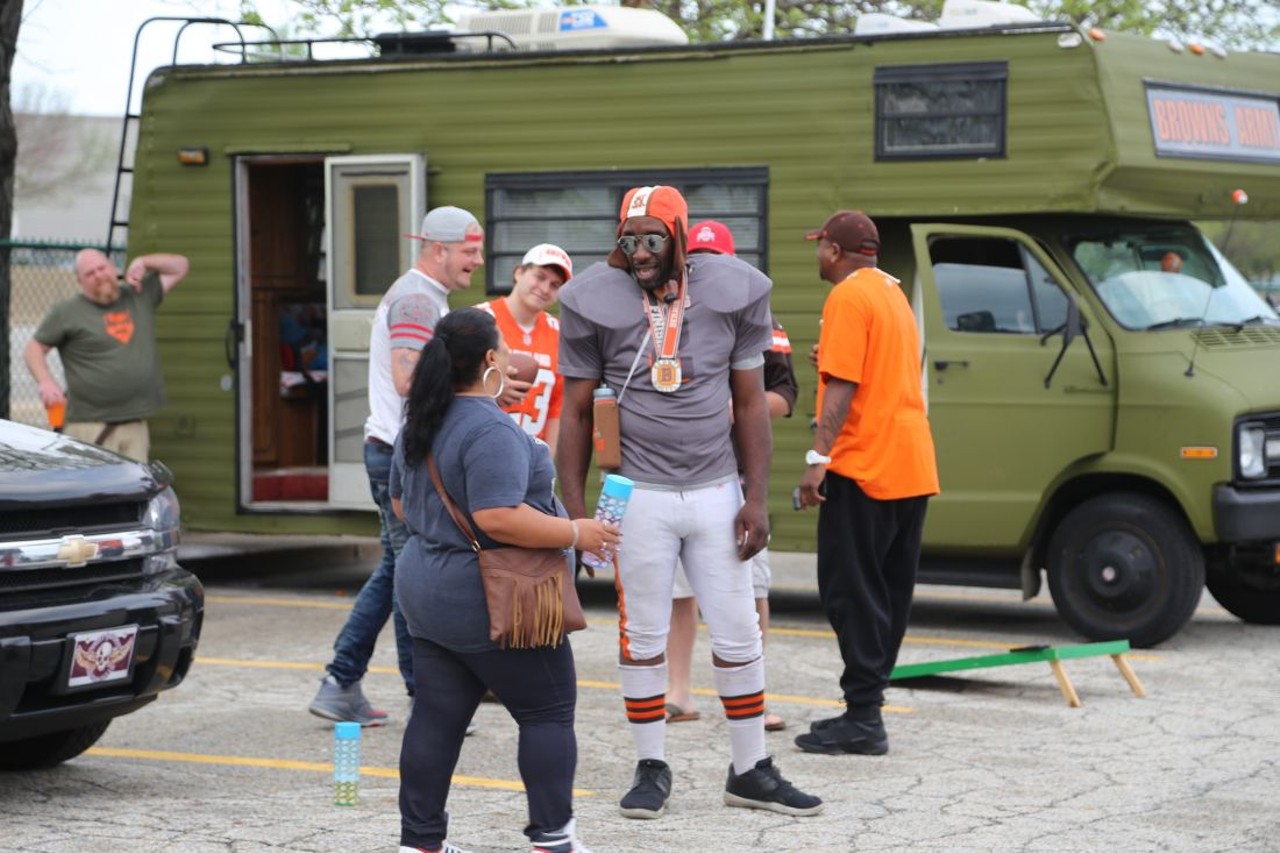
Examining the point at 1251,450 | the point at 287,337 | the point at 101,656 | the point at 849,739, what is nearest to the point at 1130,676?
the point at 1251,450

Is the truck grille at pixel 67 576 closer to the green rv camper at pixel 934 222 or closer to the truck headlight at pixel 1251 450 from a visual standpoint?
the green rv camper at pixel 934 222

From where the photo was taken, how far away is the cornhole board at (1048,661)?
→ 787 cm

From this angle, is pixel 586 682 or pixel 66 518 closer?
pixel 66 518

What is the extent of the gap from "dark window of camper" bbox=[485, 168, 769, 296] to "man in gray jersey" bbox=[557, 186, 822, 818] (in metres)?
4.25

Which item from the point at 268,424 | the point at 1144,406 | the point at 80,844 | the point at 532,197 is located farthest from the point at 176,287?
the point at 80,844

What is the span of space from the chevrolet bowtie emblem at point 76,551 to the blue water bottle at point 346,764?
2.92 ft

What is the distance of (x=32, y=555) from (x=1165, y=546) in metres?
5.53

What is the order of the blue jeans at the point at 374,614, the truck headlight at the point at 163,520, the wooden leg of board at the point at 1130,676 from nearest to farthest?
the truck headlight at the point at 163,520 → the blue jeans at the point at 374,614 → the wooden leg of board at the point at 1130,676

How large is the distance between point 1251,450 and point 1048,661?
6.19 feet

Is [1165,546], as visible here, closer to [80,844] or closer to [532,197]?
[532,197]

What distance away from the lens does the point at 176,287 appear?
11492 mm

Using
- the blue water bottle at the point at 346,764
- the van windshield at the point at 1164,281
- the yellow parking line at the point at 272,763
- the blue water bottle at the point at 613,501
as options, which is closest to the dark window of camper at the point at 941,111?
the van windshield at the point at 1164,281

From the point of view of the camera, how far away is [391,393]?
7137 millimetres

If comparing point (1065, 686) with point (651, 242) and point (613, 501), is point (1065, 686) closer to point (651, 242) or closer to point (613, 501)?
point (651, 242)
